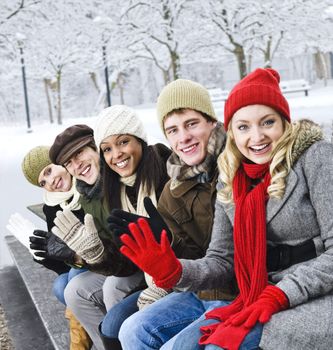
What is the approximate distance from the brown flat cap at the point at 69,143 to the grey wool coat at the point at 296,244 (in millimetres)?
1206

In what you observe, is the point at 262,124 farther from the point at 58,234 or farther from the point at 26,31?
the point at 26,31

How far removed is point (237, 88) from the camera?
7.20 feet

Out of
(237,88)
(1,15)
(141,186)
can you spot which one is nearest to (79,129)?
(141,186)

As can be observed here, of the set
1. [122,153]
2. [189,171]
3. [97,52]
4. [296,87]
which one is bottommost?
[189,171]

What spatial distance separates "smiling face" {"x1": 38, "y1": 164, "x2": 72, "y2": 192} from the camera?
372 centimetres

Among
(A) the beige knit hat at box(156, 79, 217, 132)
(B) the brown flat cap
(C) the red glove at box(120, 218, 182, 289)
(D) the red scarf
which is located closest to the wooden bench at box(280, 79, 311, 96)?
(B) the brown flat cap

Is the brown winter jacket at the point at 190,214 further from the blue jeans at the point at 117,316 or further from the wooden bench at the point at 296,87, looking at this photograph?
the wooden bench at the point at 296,87

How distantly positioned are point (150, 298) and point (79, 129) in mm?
1112

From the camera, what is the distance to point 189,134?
2.63 metres

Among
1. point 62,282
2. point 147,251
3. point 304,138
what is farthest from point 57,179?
point 304,138

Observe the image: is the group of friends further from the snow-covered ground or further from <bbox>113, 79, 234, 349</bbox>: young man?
the snow-covered ground

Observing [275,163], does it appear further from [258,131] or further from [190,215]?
[190,215]

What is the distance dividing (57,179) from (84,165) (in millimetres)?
505

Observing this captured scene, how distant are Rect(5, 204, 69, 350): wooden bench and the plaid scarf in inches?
54.5
